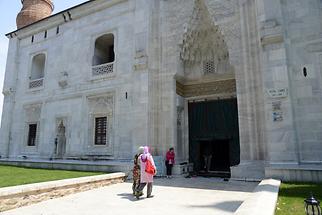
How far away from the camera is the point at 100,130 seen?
13.2 meters

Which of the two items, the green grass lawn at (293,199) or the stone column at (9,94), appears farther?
the stone column at (9,94)

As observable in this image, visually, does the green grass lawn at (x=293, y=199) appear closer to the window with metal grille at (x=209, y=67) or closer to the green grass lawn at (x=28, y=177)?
the green grass lawn at (x=28, y=177)

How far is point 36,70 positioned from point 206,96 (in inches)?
501

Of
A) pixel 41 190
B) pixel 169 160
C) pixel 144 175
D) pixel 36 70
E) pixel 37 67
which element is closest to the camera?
pixel 41 190

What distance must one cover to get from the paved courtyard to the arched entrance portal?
4586 millimetres

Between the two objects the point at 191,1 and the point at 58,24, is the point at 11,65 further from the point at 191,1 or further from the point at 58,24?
the point at 191,1

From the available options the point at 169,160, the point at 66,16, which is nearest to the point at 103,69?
the point at 66,16

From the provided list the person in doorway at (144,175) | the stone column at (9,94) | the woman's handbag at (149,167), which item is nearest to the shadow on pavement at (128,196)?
the person in doorway at (144,175)

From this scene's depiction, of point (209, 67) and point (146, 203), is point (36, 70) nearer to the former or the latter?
point (209, 67)

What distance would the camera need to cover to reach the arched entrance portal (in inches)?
449

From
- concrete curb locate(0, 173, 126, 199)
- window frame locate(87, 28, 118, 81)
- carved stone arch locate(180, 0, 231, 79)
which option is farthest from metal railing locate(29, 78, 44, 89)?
concrete curb locate(0, 173, 126, 199)

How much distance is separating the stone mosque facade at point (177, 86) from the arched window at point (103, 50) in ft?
0.21

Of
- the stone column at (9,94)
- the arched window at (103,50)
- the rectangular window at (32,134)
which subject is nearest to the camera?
the arched window at (103,50)

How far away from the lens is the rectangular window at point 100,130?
42.9 ft
